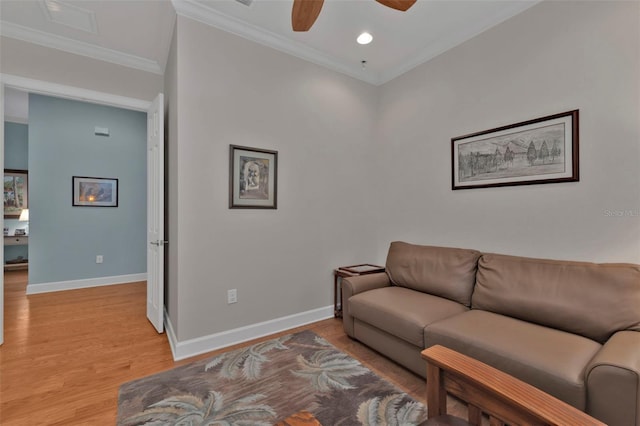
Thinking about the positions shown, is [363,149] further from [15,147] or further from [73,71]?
[15,147]

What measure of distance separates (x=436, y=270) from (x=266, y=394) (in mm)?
1748

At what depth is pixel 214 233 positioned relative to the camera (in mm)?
2570

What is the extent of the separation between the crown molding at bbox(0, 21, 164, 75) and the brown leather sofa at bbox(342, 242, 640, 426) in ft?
11.1

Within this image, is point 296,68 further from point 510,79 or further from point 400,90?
point 510,79

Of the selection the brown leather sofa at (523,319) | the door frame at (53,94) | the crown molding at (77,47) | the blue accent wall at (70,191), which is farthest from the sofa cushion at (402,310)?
the blue accent wall at (70,191)

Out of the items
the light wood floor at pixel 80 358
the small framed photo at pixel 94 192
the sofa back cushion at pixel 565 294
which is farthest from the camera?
the small framed photo at pixel 94 192

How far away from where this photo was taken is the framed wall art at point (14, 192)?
226 inches

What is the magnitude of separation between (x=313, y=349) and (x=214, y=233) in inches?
54.1

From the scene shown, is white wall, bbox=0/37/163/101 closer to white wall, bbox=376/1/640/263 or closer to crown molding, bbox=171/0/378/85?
crown molding, bbox=171/0/378/85

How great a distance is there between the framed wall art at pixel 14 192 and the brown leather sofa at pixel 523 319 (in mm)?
7245

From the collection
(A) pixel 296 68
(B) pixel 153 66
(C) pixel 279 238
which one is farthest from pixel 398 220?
(B) pixel 153 66

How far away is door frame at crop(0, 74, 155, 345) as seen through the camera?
103 inches

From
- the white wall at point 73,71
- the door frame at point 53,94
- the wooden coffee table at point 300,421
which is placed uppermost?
the white wall at point 73,71

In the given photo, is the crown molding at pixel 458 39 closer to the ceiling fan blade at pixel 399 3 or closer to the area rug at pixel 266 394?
the ceiling fan blade at pixel 399 3
